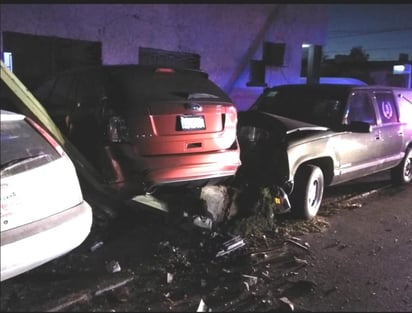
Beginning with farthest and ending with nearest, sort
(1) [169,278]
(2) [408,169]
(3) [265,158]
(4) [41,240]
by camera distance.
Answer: (2) [408,169] → (3) [265,158] → (1) [169,278] → (4) [41,240]

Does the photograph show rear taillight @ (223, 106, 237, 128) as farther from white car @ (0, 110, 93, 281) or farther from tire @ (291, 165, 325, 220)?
white car @ (0, 110, 93, 281)

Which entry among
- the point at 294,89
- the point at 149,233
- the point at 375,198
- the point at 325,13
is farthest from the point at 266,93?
the point at 325,13

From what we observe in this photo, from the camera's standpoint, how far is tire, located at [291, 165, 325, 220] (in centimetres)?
638

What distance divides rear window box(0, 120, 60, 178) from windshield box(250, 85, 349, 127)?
4448 mm

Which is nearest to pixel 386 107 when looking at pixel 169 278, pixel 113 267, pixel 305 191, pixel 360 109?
pixel 360 109

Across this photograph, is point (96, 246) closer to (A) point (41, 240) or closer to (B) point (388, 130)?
(A) point (41, 240)

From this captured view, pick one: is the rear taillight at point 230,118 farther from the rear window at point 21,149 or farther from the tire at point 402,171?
the tire at point 402,171

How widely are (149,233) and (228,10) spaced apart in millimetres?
8924

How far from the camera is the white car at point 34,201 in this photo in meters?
3.32

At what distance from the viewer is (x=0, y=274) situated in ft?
10.6

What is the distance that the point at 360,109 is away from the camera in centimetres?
751

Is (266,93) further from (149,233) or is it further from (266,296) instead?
(266,296)

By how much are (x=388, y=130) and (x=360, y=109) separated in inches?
36.3

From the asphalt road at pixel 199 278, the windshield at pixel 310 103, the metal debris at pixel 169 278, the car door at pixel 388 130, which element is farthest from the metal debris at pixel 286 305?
the car door at pixel 388 130
